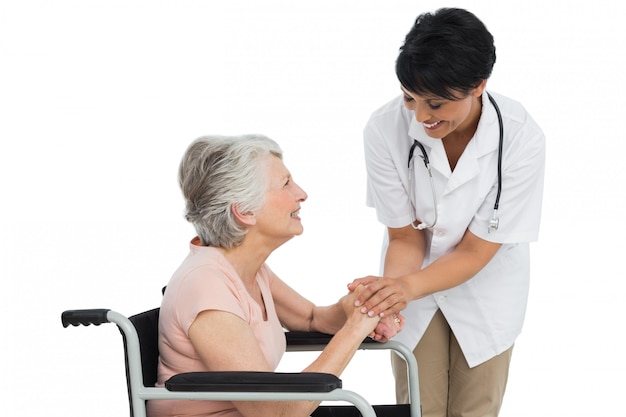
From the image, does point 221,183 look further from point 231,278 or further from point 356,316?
point 356,316

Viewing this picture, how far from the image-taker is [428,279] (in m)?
2.36

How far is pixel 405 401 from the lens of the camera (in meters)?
2.63

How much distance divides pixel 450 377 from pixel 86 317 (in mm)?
1200

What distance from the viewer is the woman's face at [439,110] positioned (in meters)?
2.11

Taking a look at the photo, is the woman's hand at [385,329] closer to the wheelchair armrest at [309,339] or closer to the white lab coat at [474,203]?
the wheelchair armrest at [309,339]

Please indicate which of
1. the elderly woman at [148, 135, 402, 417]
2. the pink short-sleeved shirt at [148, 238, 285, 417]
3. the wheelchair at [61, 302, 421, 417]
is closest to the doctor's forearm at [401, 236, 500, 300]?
the elderly woman at [148, 135, 402, 417]

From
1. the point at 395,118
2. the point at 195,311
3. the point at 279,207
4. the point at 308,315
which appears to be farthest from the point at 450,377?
the point at 195,311

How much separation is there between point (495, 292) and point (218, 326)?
0.98m

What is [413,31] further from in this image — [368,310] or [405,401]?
[405,401]

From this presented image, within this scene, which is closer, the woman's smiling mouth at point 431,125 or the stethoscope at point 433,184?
the woman's smiling mouth at point 431,125

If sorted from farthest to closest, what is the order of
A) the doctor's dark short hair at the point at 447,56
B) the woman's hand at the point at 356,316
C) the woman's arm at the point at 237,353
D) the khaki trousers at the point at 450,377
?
1. the khaki trousers at the point at 450,377
2. the woman's hand at the point at 356,316
3. the doctor's dark short hair at the point at 447,56
4. the woman's arm at the point at 237,353

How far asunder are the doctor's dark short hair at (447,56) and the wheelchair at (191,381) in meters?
0.71

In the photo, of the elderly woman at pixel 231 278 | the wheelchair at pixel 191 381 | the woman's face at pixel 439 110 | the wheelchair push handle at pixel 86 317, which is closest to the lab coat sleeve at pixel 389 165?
the woman's face at pixel 439 110

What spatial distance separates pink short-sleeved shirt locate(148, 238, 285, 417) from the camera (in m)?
1.96
